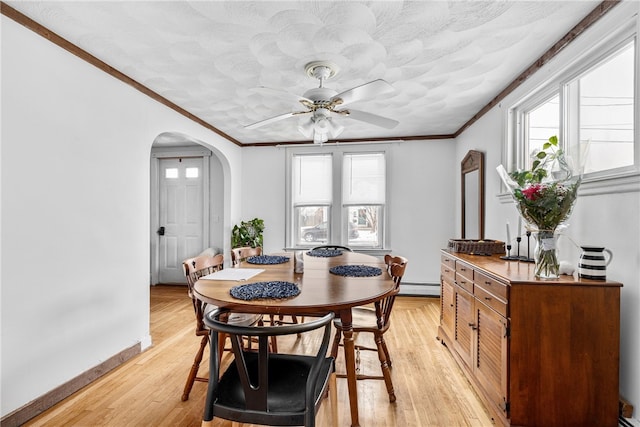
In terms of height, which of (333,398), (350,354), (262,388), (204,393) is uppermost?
(262,388)

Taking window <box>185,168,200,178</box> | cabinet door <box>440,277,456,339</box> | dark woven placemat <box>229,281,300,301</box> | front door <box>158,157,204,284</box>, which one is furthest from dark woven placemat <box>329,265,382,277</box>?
window <box>185,168,200,178</box>

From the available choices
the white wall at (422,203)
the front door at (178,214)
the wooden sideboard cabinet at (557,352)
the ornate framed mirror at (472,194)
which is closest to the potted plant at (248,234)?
the front door at (178,214)

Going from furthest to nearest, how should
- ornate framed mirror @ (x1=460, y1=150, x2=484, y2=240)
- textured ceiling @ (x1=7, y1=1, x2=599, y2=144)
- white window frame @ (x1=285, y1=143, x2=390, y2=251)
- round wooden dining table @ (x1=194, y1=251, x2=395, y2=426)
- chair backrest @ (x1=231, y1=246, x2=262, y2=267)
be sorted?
white window frame @ (x1=285, y1=143, x2=390, y2=251), ornate framed mirror @ (x1=460, y1=150, x2=484, y2=240), chair backrest @ (x1=231, y1=246, x2=262, y2=267), textured ceiling @ (x1=7, y1=1, x2=599, y2=144), round wooden dining table @ (x1=194, y1=251, x2=395, y2=426)

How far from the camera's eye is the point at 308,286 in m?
1.89

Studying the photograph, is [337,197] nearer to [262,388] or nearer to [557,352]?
[557,352]

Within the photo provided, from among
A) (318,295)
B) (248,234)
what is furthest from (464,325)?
(248,234)

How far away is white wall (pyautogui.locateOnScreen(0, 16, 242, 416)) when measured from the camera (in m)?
1.90

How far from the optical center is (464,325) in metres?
2.55

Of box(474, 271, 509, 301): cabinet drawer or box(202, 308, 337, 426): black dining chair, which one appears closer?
box(202, 308, 337, 426): black dining chair

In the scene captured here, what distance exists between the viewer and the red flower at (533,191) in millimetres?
1846

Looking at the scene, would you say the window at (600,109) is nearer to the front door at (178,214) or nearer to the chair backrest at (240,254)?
the chair backrest at (240,254)

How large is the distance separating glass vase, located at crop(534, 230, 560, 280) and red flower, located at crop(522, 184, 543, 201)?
8.4 inches

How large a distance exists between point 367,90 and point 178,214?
454 cm

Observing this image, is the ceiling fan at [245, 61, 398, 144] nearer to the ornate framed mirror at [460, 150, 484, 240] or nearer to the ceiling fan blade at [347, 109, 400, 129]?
the ceiling fan blade at [347, 109, 400, 129]
